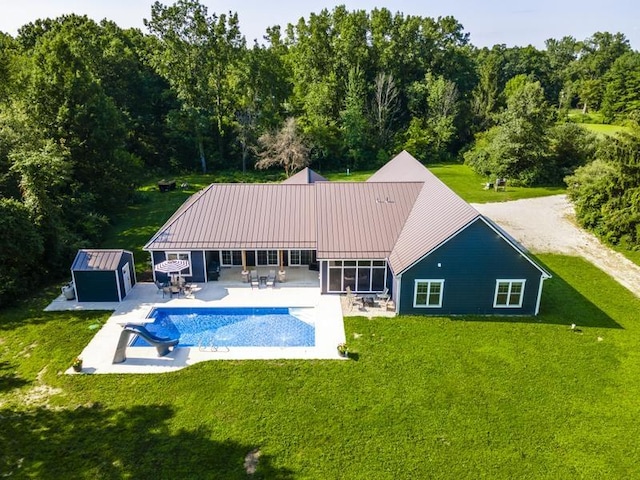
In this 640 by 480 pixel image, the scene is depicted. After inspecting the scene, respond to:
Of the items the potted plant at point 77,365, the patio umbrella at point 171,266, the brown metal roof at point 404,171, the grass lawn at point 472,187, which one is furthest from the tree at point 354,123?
the potted plant at point 77,365

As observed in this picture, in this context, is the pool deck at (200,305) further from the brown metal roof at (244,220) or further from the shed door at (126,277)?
the brown metal roof at (244,220)

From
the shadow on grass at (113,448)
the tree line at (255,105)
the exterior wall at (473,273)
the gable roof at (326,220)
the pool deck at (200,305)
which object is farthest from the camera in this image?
the tree line at (255,105)

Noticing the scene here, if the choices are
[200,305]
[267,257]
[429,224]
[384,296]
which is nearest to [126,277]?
[200,305]

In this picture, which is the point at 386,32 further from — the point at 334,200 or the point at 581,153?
the point at 334,200

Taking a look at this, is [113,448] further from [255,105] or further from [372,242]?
[255,105]

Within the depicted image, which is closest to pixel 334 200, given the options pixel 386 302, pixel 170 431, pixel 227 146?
pixel 386 302

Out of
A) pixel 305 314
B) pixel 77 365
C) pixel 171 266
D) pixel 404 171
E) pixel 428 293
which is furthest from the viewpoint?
pixel 404 171

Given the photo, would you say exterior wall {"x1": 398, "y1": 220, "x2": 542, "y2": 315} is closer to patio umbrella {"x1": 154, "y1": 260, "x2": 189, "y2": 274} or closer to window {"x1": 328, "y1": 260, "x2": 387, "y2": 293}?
window {"x1": 328, "y1": 260, "x2": 387, "y2": 293}
